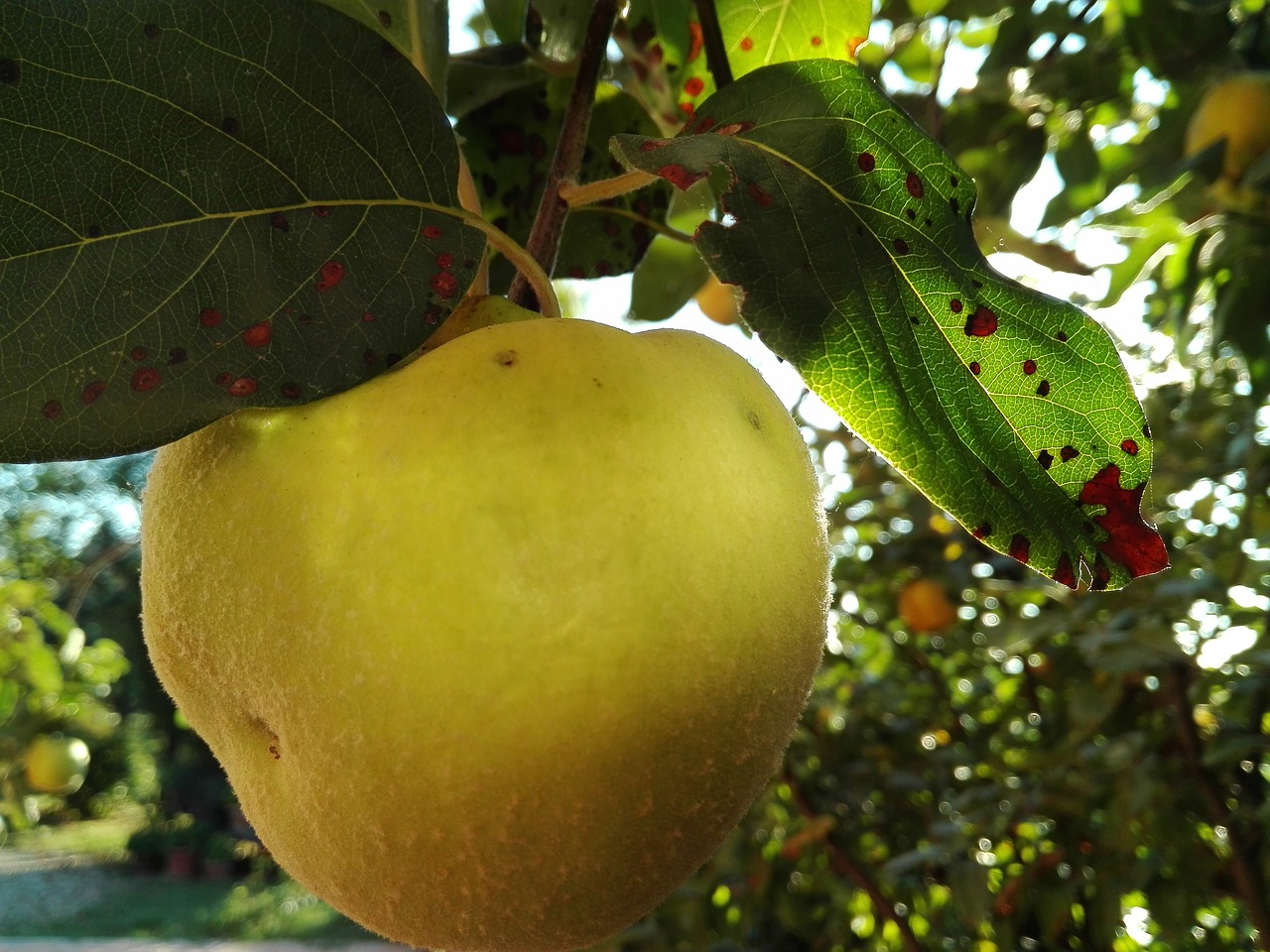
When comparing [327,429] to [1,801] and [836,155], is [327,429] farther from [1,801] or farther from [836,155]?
[1,801]

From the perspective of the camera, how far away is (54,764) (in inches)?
120

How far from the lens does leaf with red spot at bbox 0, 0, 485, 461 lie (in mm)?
391

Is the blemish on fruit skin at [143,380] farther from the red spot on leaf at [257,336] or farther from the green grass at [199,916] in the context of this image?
the green grass at [199,916]

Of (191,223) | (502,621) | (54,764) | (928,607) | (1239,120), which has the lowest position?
(54,764)

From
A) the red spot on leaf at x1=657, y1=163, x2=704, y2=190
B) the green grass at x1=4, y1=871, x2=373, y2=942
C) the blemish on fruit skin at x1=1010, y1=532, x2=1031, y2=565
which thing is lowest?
the green grass at x1=4, y1=871, x2=373, y2=942

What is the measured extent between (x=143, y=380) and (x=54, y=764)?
3.19 m

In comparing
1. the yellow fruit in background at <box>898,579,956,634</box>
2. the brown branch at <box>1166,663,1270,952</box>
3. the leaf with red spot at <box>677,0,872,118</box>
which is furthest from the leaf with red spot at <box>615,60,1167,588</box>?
the yellow fruit in background at <box>898,579,956,634</box>

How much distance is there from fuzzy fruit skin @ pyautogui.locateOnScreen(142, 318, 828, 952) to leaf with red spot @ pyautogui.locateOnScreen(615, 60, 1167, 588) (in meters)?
0.06

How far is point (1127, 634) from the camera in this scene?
4.67 feet

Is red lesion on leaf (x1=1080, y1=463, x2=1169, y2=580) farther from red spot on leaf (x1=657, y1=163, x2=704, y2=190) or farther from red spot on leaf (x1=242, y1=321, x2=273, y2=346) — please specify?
red spot on leaf (x1=242, y1=321, x2=273, y2=346)

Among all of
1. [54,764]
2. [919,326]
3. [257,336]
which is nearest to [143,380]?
[257,336]

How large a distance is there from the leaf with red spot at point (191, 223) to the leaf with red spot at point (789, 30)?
327 millimetres

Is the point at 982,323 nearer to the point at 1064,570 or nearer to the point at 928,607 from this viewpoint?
the point at 1064,570

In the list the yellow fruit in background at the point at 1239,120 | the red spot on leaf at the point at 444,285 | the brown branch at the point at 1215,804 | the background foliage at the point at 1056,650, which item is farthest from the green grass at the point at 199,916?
the red spot on leaf at the point at 444,285
